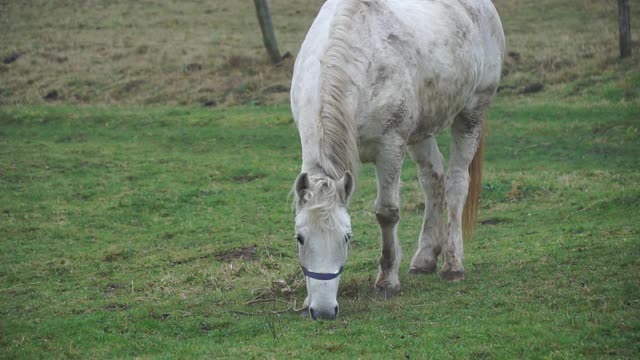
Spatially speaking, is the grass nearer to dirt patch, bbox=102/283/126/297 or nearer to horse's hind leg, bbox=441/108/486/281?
dirt patch, bbox=102/283/126/297


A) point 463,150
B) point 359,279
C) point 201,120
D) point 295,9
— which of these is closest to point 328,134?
point 359,279

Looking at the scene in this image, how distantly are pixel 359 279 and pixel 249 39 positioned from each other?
19063 mm

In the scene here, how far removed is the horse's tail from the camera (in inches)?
349

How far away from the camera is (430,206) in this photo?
28.2ft

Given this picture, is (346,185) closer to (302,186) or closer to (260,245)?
(302,186)

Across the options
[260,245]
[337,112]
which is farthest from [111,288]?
[337,112]

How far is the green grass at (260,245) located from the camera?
20.2 feet

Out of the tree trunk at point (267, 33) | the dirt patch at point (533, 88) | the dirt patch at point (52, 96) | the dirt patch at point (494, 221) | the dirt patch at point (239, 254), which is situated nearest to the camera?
the dirt patch at point (239, 254)

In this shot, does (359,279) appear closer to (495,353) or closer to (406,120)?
(406,120)

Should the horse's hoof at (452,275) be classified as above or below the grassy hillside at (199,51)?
above

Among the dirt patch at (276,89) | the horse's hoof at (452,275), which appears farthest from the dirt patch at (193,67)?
the horse's hoof at (452,275)

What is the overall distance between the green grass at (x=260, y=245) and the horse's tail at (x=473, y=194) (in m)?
0.44

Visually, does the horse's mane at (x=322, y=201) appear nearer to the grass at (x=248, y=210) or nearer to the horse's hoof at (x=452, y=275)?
the grass at (x=248, y=210)

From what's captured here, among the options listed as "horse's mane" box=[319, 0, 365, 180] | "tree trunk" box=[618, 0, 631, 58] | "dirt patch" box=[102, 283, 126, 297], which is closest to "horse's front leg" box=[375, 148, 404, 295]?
"horse's mane" box=[319, 0, 365, 180]
